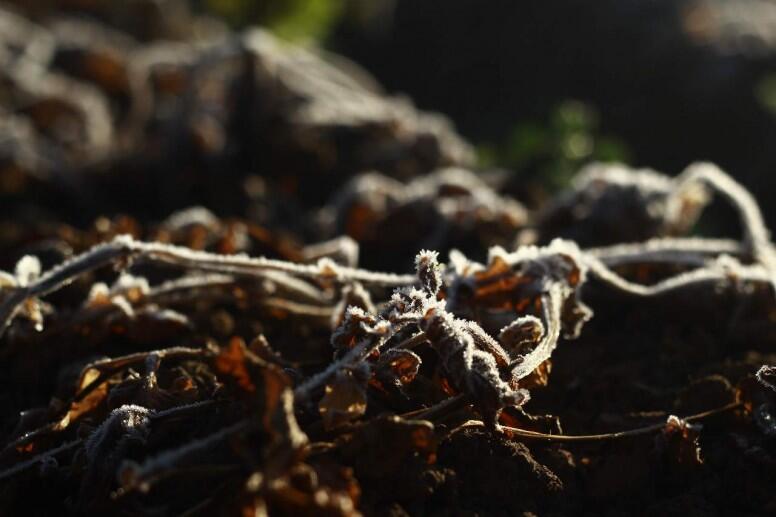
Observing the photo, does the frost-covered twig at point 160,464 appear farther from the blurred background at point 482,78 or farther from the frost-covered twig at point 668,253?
the blurred background at point 482,78

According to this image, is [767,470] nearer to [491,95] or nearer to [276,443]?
[276,443]

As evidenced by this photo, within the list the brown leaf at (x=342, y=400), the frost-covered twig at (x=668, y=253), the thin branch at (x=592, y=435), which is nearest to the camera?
the brown leaf at (x=342, y=400)

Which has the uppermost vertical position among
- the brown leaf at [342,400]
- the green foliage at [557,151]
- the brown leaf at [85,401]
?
the green foliage at [557,151]

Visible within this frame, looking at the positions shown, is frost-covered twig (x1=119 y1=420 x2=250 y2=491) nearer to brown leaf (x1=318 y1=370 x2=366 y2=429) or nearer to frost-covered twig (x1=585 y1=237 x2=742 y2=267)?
brown leaf (x1=318 y1=370 x2=366 y2=429)

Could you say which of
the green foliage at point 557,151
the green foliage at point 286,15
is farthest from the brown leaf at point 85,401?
the green foliage at point 286,15

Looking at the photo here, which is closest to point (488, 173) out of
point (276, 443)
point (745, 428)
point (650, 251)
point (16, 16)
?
point (650, 251)

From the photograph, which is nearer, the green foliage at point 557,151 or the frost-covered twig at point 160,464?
the frost-covered twig at point 160,464

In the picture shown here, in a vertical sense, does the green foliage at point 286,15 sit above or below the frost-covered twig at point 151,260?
above

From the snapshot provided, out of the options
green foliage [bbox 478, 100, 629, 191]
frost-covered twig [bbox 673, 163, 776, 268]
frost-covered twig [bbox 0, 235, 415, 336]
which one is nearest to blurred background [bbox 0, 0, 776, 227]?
green foliage [bbox 478, 100, 629, 191]

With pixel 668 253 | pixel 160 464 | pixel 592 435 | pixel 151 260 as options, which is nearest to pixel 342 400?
pixel 160 464
